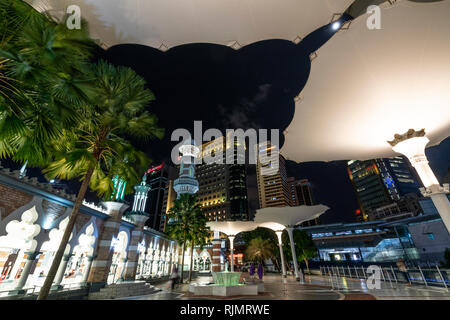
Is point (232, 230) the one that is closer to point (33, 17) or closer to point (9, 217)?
point (9, 217)

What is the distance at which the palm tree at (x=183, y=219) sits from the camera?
915 inches

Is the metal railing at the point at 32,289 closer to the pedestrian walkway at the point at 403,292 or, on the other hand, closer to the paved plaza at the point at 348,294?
the paved plaza at the point at 348,294

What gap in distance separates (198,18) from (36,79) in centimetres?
414

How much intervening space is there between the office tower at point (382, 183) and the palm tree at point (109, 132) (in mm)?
137713

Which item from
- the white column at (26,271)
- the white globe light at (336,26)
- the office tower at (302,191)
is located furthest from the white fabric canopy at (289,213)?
the office tower at (302,191)

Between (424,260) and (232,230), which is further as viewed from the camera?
(424,260)

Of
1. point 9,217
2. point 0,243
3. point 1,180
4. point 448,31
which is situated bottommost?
point 0,243

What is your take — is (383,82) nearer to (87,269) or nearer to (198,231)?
(87,269)

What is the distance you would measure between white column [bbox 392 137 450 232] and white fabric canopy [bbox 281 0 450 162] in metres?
0.56

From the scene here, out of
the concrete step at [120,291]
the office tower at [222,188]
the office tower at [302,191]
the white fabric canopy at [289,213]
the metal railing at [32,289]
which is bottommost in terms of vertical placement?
the concrete step at [120,291]
